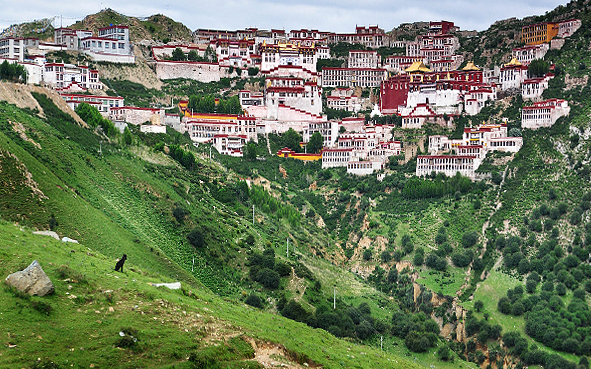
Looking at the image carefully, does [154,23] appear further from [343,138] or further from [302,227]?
[302,227]

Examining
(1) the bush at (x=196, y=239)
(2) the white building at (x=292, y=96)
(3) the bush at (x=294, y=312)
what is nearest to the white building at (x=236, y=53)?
(2) the white building at (x=292, y=96)

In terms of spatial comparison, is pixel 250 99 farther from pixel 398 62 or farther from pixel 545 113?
pixel 545 113

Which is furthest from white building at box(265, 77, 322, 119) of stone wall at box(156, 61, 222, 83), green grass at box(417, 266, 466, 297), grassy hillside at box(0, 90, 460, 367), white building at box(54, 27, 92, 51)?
green grass at box(417, 266, 466, 297)

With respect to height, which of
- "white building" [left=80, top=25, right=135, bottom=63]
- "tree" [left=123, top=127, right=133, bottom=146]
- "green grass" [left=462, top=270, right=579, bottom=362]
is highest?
"white building" [left=80, top=25, right=135, bottom=63]

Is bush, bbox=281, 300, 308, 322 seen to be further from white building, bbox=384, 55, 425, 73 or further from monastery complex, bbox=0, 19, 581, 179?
white building, bbox=384, 55, 425, 73

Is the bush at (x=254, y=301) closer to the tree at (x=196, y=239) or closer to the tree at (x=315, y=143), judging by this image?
the tree at (x=196, y=239)
